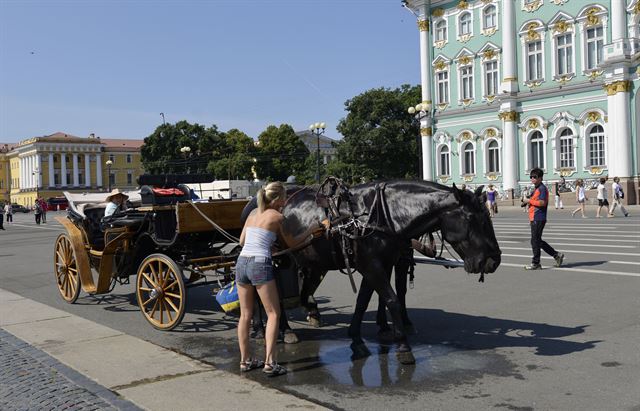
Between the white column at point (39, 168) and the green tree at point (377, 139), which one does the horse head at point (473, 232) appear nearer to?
the green tree at point (377, 139)

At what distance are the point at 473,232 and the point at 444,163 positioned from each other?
4617 centimetres

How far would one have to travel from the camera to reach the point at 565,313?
8125mm

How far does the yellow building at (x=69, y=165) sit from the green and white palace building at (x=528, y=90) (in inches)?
3398

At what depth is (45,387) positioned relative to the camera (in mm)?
5738

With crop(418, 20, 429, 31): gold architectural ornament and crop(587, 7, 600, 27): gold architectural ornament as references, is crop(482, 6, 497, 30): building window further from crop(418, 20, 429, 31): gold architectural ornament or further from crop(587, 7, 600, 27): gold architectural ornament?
crop(587, 7, 600, 27): gold architectural ornament

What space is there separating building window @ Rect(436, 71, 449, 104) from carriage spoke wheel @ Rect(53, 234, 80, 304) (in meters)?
43.1

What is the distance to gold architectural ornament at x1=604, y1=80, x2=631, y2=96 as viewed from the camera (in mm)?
38250

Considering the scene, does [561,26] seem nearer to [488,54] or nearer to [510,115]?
[488,54]

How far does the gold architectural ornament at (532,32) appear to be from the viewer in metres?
43.7

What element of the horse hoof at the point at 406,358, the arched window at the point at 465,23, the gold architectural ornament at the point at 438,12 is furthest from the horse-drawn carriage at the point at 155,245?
the gold architectural ornament at the point at 438,12

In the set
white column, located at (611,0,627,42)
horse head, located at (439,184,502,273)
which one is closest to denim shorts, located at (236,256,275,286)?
horse head, located at (439,184,502,273)

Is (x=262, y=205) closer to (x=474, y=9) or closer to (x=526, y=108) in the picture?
(x=526, y=108)

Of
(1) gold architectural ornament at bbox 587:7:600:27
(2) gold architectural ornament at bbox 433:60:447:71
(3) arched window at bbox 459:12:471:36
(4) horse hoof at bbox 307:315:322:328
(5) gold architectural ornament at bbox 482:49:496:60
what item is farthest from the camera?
(2) gold architectural ornament at bbox 433:60:447:71

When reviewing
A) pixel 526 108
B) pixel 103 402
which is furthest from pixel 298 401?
pixel 526 108
